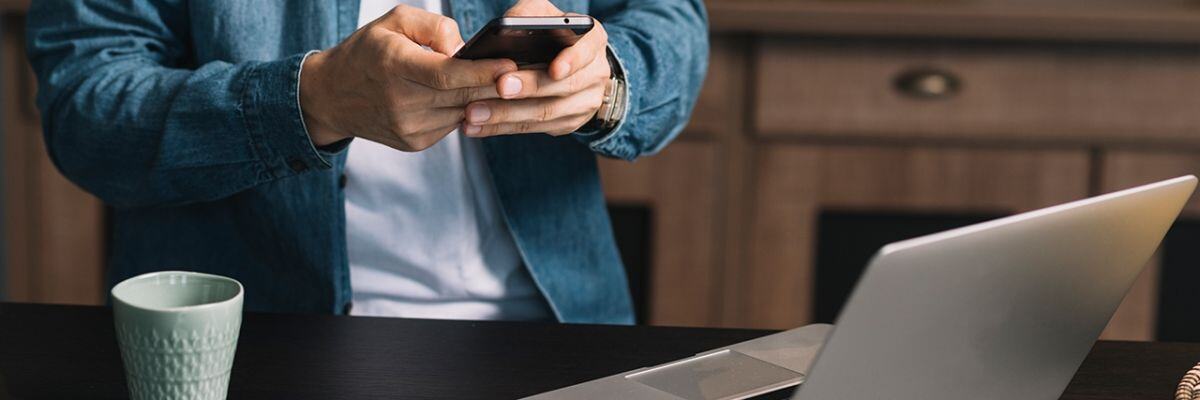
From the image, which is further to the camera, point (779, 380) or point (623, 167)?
point (623, 167)

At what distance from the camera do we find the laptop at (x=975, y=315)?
1.84ft

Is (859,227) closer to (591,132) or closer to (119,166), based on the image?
(591,132)

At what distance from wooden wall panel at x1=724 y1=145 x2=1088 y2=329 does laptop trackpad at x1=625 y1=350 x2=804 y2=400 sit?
118 centimetres

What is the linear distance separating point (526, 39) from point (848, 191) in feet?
4.25

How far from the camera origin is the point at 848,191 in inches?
77.9

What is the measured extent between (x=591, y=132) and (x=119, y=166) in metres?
0.38

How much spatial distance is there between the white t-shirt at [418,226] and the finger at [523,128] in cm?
21

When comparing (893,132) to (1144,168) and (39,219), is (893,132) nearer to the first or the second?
(1144,168)

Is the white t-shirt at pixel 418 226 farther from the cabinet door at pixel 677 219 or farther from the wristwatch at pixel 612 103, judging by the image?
the cabinet door at pixel 677 219

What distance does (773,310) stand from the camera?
79.0 inches

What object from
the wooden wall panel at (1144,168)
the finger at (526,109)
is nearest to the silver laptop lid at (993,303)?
the finger at (526,109)

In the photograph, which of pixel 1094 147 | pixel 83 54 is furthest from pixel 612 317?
pixel 1094 147

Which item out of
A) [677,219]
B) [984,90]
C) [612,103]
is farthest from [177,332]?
[984,90]

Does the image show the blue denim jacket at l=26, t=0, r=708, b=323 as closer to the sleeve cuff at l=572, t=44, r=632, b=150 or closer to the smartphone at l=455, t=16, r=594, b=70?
the sleeve cuff at l=572, t=44, r=632, b=150
